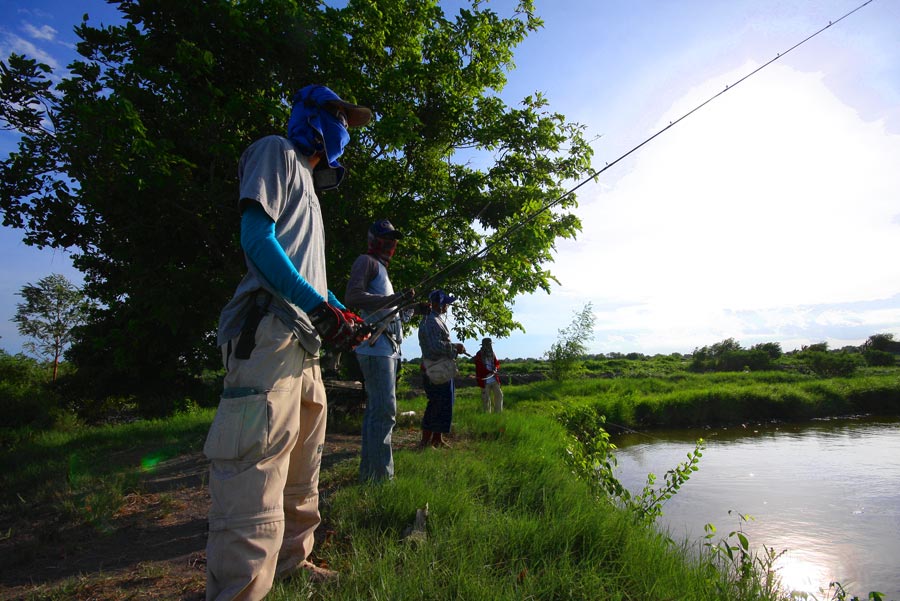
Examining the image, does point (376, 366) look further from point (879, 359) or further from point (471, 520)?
point (879, 359)

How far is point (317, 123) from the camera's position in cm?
225

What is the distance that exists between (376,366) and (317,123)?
1885 mm

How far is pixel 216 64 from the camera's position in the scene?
24.7 ft

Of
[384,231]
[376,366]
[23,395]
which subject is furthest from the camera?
[23,395]

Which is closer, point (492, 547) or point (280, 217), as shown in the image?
point (280, 217)

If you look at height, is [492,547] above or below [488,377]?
below

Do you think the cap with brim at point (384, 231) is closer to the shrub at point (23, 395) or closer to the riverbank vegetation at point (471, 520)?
the riverbank vegetation at point (471, 520)

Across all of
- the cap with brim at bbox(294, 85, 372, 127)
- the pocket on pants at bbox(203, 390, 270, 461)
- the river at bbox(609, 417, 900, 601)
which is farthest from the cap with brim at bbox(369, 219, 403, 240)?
the river at bbox(609, 417, 900, 601)

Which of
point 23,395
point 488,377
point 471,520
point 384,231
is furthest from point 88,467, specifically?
point 23,395

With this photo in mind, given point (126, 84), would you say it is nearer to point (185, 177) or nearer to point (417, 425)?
point (185, 177)

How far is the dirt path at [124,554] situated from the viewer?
8.07 ft

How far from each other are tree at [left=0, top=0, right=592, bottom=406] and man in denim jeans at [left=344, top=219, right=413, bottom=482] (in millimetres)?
3535

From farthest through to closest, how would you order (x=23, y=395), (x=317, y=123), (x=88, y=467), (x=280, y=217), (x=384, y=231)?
(x=23, y=395) → (x=88, y=467) → (x=384, y=231) → (x=317, y=123) → (x=280, y=217)

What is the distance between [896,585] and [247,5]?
10679 millimetres
